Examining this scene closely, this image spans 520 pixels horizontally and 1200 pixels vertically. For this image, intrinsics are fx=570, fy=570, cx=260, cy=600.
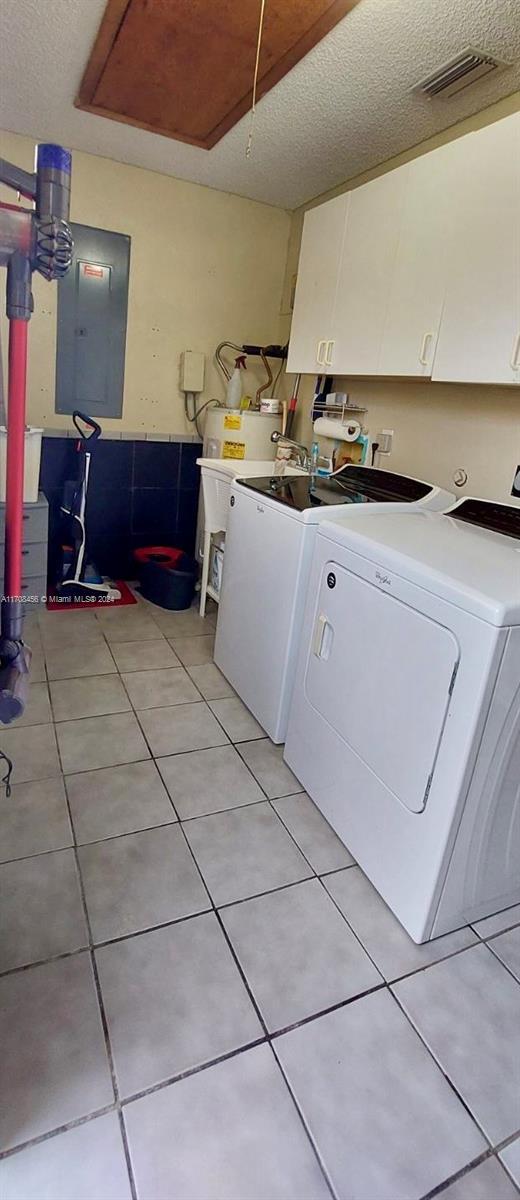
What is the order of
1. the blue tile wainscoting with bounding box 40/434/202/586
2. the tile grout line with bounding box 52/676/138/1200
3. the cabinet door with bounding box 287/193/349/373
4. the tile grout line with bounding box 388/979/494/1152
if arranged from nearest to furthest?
the tile grout line with bounding box 52/676/138/1200 < the tile grout line with bounding box 388/979/494/1152 < the cabinet door with bounding box 287/193/349/373 < the blue tile wainscoting with bounding box 40/434/202/586

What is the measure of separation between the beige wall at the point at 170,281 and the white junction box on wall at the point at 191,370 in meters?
0.05

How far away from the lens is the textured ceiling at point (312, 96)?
1.72 m

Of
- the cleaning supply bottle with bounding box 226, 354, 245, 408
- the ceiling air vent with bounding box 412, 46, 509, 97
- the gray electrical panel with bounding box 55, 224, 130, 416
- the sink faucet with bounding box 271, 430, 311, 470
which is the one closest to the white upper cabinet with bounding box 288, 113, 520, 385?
the ceiling air vent with bounding box 412, 46, 509, 97

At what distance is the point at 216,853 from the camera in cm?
161

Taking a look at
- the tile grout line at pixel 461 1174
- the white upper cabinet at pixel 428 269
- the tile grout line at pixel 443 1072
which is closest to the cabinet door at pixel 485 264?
the white upper cabinet at pixel 428 269

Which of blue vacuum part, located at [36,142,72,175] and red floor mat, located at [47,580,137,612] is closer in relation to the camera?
blue vacuum part, located at [36,142,72,175]

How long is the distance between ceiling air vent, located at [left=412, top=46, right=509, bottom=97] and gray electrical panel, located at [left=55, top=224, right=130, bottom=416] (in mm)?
1700

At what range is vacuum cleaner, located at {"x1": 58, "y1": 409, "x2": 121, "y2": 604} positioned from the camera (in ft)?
9.96

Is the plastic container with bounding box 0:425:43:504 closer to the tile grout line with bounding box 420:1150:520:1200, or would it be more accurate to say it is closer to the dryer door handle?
the dryer door handle

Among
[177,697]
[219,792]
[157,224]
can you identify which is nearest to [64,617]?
[177,697]

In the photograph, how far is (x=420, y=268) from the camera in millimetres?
1991

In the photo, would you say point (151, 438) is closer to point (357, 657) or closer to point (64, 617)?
point (64, 617)

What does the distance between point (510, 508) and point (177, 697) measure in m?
1.46

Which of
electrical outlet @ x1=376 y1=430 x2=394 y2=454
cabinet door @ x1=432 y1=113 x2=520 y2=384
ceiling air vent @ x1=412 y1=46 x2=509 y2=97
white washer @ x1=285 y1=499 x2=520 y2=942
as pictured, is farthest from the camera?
electrical outlet @ x1=376 y1=430 x2=394 y2=454
